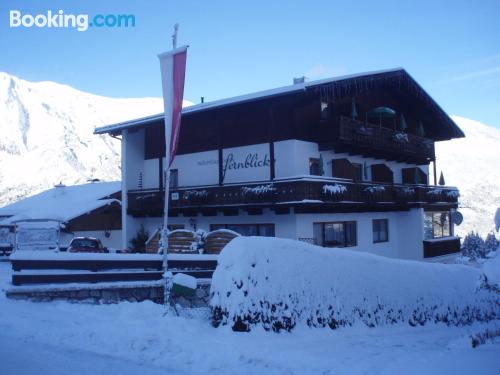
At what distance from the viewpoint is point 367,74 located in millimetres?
21766

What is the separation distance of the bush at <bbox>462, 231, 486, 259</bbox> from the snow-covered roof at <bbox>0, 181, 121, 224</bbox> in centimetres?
2521

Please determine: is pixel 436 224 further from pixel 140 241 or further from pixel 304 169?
pixel 140 241

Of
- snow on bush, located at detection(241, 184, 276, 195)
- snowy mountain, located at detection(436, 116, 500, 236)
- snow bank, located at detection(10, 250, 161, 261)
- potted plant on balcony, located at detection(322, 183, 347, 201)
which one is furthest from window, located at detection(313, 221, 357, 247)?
snowy mountain, located at detection(436, 116, 500, 236)

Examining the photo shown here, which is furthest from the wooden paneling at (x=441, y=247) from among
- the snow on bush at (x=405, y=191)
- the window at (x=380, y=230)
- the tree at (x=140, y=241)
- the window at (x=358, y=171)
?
the tree at (x=140, y=241)

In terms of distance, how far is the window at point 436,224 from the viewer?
93.4 ft

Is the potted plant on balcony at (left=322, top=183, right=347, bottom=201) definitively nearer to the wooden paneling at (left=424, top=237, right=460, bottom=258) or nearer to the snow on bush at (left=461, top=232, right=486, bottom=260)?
the wooden paneling at (left=424, top=237, right=460, bottom=258)

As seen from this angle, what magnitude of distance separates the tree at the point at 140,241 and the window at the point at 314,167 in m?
10.2

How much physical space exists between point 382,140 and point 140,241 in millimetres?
14380

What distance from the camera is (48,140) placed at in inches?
4163

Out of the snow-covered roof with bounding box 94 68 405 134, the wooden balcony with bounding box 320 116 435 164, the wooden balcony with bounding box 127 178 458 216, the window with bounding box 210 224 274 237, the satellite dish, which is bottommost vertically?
the window with bounding box 210 224 274 237

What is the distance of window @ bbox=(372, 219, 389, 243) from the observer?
2516 centimetres

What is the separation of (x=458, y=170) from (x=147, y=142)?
256 ft

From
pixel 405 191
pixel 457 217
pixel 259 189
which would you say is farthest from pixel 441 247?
pixel 259 189

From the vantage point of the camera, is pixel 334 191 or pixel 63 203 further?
pixel 63 203
